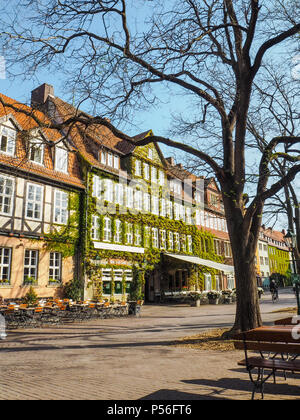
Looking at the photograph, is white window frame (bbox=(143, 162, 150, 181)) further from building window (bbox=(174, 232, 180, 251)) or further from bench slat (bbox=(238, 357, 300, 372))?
bench slat (bbox=(238, 357, 300, 372))

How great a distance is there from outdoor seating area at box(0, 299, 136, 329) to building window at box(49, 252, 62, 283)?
2799 mm

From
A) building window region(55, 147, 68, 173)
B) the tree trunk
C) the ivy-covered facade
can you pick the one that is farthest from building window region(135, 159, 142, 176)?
the tree trunk

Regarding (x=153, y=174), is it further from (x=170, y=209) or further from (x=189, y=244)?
(x=189, y=244)

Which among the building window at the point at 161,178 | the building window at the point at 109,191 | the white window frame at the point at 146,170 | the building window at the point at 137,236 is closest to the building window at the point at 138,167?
the white window frame at the point at 146,170

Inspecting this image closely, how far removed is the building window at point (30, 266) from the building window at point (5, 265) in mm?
994

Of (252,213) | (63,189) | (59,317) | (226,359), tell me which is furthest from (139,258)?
(226,359)

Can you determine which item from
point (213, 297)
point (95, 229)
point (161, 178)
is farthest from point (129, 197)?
point (213, 297)

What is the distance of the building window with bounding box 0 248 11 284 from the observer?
17.2 metres

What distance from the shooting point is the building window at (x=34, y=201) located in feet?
62.3

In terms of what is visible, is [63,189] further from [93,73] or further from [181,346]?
[181,346]

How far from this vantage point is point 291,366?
4.39 meters

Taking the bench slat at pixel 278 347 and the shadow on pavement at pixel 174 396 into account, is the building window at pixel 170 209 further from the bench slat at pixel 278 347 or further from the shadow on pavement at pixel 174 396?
the shadow on pavement at pixel 174 396

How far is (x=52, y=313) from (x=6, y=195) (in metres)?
6.86
